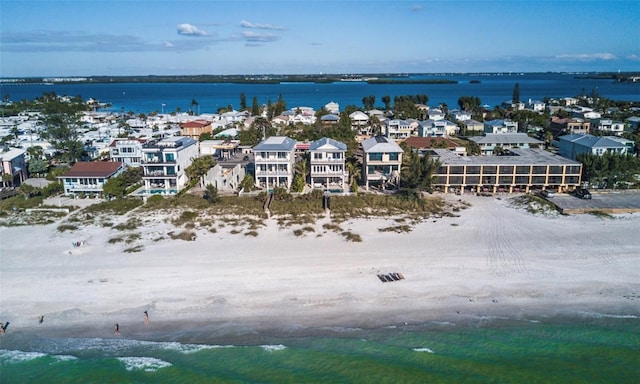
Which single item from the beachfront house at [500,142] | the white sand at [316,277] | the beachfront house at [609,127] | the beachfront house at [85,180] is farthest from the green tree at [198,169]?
the beachfront house at [609,127]

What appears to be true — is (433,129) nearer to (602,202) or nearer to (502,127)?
(502,127)

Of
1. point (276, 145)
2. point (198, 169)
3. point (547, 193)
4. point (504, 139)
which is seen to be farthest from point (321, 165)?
point (504, 139)

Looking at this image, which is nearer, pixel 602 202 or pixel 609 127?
pixel 602 202

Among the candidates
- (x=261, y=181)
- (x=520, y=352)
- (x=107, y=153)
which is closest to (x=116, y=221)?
(x=261, y=181)

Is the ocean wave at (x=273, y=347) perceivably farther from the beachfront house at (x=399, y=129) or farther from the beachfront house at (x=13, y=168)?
the beachfront house at (x=399, y=129)

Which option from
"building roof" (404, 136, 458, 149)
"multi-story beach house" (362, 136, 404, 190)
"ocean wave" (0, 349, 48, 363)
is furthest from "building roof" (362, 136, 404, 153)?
"ocean wave" (0, 349, 48, 363)

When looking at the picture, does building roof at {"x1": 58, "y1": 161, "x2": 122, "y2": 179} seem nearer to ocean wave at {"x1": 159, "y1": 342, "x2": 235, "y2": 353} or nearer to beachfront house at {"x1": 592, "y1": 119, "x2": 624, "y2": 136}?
ocean wave at {"x1": 159, "y1": 342, "x2": 235, "y2": 353}
